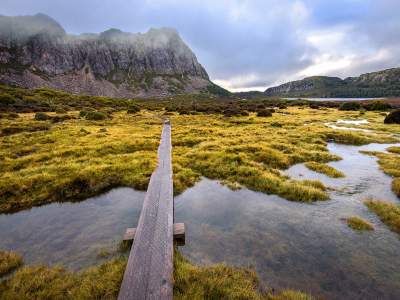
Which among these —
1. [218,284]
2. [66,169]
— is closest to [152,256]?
[218,284]

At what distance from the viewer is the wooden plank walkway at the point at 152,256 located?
15.0 ft

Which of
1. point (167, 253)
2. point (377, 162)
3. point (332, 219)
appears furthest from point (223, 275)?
point (377, 162)

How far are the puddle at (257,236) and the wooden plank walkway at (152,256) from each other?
3.29ft

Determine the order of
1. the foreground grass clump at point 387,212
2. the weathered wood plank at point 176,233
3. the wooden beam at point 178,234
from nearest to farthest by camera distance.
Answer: the weathered wood plank at point 176,233 < the wooden beam at point 178,234 < the foreground grass clump at point 387,212

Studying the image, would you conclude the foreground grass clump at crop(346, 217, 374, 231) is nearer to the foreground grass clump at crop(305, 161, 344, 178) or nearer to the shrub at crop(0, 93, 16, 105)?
the foreground grass clump at crop(305, 161, 344, 178)

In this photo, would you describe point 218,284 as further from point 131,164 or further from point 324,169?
point 324,169

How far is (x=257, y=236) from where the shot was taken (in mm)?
7492

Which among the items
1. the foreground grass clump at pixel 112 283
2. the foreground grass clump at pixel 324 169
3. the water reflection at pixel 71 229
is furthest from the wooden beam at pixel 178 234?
the foreground grass clump at pixel 324 169

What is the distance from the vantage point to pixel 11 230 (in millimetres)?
8031

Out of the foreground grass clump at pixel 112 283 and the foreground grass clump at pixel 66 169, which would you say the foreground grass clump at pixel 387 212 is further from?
the foreground grass clump at pixel 66 169

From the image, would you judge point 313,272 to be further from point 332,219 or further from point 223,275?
point 332,219

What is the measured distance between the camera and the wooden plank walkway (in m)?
4.58

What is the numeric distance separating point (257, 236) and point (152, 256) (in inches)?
147

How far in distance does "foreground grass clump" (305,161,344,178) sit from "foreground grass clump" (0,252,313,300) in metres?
10.1
